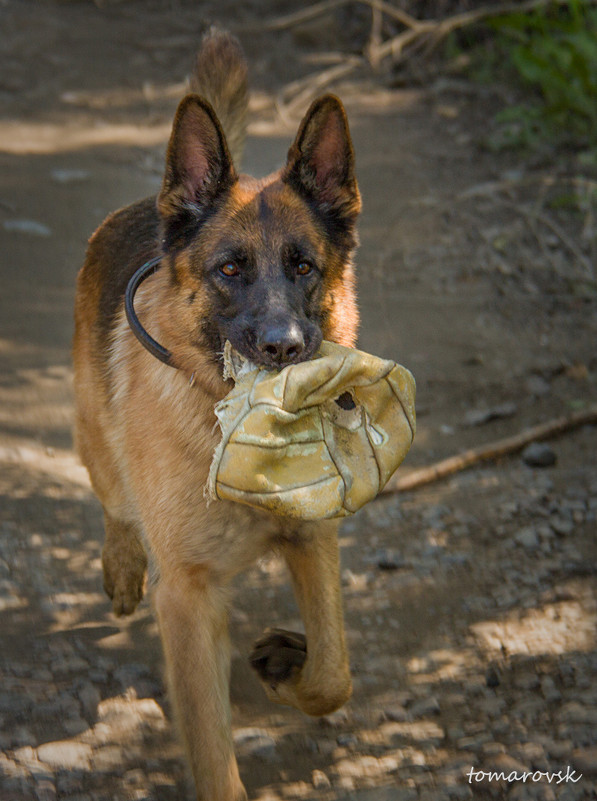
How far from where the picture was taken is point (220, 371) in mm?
3059

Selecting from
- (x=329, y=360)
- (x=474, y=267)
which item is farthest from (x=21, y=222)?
(x=329, y=360)

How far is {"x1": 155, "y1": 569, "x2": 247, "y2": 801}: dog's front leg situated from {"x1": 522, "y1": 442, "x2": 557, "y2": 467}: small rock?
7.99 ft

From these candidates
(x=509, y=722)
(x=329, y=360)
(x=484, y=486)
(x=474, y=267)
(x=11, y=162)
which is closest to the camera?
(x=329, y=360)

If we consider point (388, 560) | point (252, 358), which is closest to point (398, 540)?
point (388, 560)

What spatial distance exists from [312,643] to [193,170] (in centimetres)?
175

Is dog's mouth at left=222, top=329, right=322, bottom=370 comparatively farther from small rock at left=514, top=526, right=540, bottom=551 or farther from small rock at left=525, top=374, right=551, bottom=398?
small rock at left=525, top=374, right=551, bottom=398

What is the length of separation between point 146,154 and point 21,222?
1.83 m

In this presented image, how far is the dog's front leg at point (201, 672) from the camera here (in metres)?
2.82

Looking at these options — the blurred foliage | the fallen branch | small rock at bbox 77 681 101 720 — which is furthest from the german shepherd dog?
the blurred foliage

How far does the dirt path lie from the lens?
3094 mm

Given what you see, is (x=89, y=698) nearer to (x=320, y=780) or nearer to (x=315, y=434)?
(x=320, y=780)

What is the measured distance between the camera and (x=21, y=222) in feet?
22.9

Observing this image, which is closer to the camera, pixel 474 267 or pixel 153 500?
pixel 153 500

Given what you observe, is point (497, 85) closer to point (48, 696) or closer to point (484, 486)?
point (484, 486)
